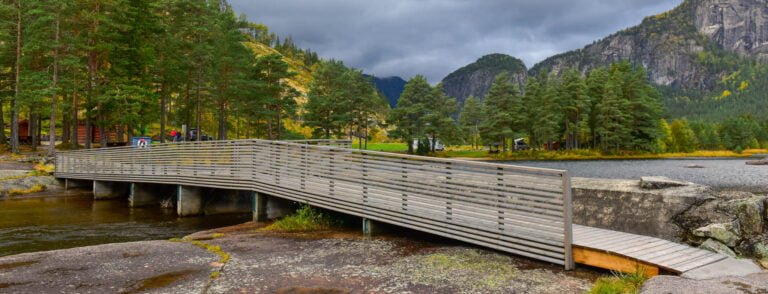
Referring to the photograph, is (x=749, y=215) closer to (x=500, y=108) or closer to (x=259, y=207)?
(x=259, y=207)

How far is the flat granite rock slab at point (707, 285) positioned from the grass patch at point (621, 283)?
0.19 m

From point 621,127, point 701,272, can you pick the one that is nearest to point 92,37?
point 701,272

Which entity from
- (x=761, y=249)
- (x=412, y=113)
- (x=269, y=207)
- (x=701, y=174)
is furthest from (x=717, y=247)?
(x=412, y=113)

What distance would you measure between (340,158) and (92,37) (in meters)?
30.3

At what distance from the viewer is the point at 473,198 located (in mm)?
9211

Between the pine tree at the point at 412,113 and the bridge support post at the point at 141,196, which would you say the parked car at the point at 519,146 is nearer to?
the pine tree at the point at 412,113

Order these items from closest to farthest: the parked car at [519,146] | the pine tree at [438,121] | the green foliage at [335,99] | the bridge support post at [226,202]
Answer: the bridge support post at [226,202] < the green foliage at [335,99] < the pine tree at [438,121] < the parked car at [519,146]

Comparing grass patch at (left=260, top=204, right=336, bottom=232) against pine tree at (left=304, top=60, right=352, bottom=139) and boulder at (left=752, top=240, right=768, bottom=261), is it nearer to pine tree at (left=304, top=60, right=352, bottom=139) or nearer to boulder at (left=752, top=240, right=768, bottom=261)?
boulder at (left=752, top=240, right=768, bottom=261)

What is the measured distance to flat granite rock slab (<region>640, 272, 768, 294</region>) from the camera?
5.62 meters

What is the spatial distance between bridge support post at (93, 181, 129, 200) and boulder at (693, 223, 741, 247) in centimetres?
2894

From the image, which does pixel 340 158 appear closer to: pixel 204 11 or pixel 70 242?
pixel 70 242

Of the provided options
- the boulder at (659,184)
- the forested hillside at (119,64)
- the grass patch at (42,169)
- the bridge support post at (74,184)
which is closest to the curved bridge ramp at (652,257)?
the boulder at (659,184)

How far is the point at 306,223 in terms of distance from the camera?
12617 millimetres

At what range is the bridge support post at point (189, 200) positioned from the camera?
19.6 m
